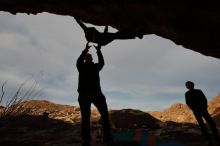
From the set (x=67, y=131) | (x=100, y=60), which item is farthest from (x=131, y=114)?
(x=100, y=60)

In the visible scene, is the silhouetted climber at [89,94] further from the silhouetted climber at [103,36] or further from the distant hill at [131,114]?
the distant hill at [131,114]

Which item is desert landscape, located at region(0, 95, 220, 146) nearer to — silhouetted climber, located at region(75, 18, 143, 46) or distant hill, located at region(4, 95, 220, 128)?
distant hill, located at region(4, 95, 220, 128)

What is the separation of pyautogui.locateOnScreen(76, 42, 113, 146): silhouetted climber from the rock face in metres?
1.04

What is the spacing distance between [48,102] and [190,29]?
36.1 m

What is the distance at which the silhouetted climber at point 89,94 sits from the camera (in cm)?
844

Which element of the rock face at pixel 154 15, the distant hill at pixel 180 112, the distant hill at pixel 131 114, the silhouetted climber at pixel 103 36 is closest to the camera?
the rock face at pixel 154 15

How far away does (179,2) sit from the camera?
7.83 meters

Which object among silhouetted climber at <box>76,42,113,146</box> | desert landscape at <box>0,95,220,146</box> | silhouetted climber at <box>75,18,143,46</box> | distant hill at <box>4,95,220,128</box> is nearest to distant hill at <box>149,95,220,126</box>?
distant hill at <box>4,95,220,128</box>

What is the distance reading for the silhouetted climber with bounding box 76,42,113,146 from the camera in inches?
332

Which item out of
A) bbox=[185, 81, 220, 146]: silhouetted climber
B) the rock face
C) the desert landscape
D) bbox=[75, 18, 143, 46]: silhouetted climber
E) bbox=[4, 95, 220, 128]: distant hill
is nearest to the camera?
the rock face

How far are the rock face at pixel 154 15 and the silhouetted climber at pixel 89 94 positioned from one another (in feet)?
3.43

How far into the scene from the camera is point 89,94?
27.7ft

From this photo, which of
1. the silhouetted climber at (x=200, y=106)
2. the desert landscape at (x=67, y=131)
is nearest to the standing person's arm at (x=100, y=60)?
the silhouetted climber at (x=200, y=106)

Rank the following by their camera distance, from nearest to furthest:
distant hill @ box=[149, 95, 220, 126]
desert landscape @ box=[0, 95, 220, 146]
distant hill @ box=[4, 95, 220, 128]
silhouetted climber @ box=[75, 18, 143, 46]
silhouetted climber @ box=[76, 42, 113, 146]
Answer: silhouetted climber @ box=[76, 42, 113, 146] < silhouetted climber @ box=[75, 18, 143, 46] < desert landscape @ box=[0, 95, 220, 146] < distant hill @ box=[4, 95, 220, 128] < distant hill @ box=[149, 95, 220, 126]
